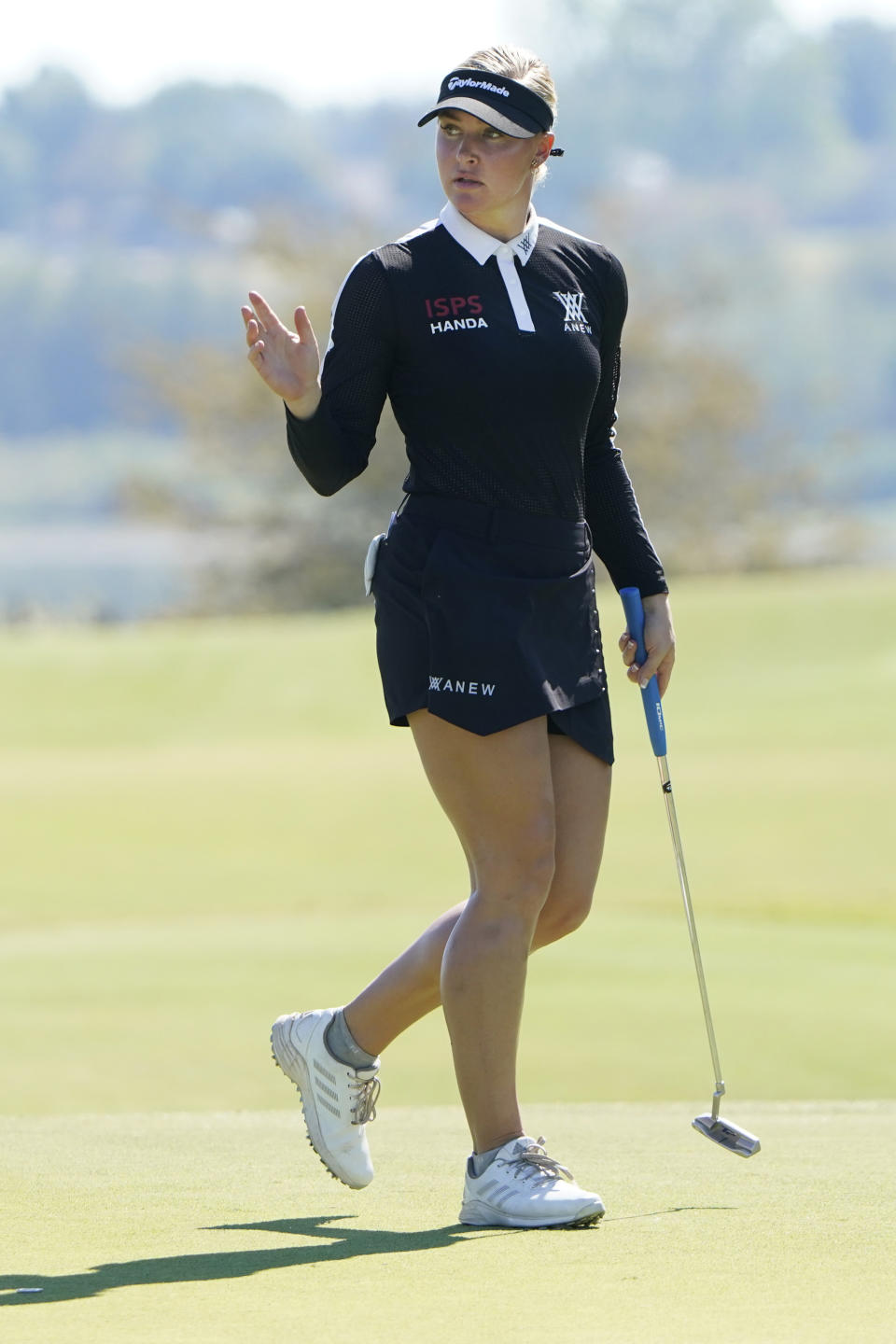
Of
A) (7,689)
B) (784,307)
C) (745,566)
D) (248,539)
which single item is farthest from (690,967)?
(784,307)

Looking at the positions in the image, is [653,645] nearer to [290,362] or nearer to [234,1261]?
[290,362]

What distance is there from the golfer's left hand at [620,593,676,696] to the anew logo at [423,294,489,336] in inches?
25.2

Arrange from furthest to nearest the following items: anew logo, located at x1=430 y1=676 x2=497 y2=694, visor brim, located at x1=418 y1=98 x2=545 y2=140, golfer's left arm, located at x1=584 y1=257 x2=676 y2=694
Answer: golfer's left arm, located at x1=584 y1=257 x2=676 y2=694 → visor brim, located at x1=418 y1=98 x2=545 y2=140 → anew logo, located at x1=430 y1=676 x2=497 y2=694

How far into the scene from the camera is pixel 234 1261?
9.34 ft

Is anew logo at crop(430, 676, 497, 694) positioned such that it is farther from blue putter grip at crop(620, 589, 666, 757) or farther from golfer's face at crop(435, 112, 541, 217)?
golfer's face at crop(435, 112, 541, 217)

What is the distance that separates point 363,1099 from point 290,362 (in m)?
1.25

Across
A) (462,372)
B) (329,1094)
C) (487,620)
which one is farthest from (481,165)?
(329,1094)

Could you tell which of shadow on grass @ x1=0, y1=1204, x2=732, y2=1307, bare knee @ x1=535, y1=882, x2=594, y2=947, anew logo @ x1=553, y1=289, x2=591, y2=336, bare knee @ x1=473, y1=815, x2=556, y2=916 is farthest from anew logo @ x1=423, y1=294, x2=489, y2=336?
shadow on grass @ x1=0, y1=1204, x2=732, y2=1307

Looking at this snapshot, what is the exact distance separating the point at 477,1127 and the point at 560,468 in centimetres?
105

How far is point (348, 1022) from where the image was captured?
11.9 feet

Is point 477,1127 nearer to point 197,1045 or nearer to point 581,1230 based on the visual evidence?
point 581,1230

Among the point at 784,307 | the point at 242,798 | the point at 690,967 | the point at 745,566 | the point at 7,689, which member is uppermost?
the point at 784,307

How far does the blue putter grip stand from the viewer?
12.1 ft

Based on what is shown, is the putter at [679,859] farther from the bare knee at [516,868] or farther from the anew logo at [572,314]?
the anew logo at [572,314]
